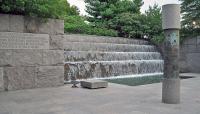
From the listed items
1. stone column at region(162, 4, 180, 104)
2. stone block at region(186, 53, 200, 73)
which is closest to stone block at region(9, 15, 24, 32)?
stone column at region(162, 4, 180, 104)

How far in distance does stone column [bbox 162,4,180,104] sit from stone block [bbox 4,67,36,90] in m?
3.95

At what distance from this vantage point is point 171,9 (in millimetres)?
6309

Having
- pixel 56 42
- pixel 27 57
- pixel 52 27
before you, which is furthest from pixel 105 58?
pixel 27 57

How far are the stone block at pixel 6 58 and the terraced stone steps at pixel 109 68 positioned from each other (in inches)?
104

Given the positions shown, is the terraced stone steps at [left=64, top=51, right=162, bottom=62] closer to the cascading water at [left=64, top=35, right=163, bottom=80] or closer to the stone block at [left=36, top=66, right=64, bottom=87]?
the cascading water at [left=64, top=35, right=163, bottom=80]

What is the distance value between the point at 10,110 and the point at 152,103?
2933mm

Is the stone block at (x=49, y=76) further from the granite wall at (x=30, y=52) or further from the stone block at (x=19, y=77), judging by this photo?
the stone block at (x=19, y=77)

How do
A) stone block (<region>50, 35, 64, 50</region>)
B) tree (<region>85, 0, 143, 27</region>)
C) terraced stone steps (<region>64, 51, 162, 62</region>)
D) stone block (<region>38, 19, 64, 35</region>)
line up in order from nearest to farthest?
1. stone block (<region>38, 19, 64, 35</region>)
2. stone block (<region>50, 35, 64, 50</region>)
3. terraced stone steps (<region>64, 51, 162, 62</region>)
4. tree (<region>85, 0, 143, 27</region>)

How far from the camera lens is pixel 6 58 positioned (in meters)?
8.01

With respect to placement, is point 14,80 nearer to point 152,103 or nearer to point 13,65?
A: point 13,65

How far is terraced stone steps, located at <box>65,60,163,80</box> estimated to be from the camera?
421 inches

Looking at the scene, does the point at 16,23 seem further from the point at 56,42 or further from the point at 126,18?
the point at 126,18

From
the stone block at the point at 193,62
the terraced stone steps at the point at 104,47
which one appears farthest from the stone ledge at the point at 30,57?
the stone block at the point at 193,62

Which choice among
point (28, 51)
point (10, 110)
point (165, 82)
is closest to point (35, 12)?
point (28, 51)
